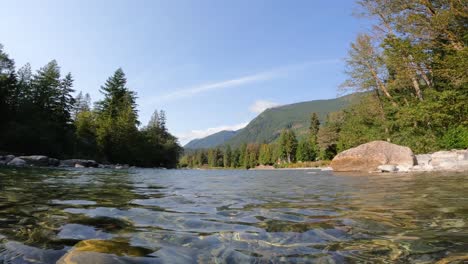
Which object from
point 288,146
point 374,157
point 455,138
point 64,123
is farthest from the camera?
point 288,146

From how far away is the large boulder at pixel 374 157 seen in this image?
1659 cm

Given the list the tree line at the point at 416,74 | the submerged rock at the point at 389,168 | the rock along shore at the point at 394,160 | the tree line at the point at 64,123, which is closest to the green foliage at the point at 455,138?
the tree line at the point at 416,74

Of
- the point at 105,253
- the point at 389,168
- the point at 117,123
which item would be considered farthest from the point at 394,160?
the point at 117,123

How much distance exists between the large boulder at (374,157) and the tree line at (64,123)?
102 feet

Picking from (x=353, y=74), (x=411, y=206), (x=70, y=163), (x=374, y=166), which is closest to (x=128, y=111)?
(x=70, y=163)

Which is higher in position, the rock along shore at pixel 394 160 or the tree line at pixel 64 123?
the tree line at pixel 64 123

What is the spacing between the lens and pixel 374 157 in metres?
17.4

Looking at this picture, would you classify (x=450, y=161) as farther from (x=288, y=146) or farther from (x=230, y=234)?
(x=288, y=146)

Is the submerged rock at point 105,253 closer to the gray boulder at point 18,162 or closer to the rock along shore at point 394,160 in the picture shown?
the rock along shore at point 394,160

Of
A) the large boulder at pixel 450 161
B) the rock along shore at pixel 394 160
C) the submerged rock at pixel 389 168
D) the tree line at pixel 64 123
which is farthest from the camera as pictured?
the tree line at pixel 64 123

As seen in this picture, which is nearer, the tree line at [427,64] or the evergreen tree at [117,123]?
the tree line at [427,64]

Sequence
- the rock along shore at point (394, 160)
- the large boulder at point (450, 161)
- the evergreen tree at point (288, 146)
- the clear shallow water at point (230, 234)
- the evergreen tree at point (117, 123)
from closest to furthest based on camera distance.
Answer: the clear shallow water at point (230, 234), the large boulder at point (450, 161), the rock along shore at point (394, 160), the evergreen tree at point (117, 123), the evergreen tree at point (288, 146)

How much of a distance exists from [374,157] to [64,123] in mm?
43010

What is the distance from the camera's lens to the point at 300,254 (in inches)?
81.7
